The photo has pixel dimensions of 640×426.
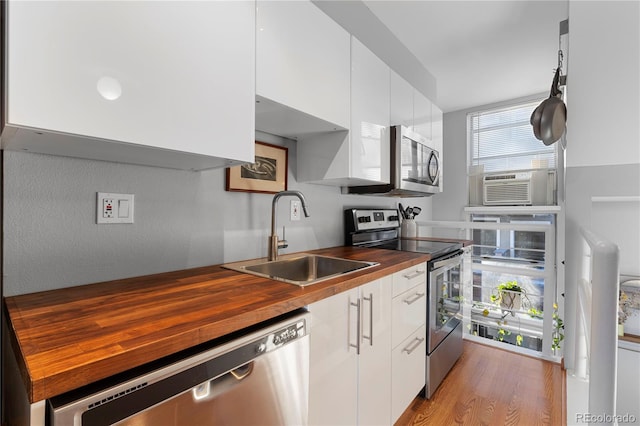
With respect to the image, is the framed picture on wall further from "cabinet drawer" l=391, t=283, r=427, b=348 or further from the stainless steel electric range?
"cabinet drawer" l=391, t=283, r=427, b=348

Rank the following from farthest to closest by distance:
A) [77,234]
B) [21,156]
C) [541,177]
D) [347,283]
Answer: [541,177] → [347,283] → [77,234] → [21,156]

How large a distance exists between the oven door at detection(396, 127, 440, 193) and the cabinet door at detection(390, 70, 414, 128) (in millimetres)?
115

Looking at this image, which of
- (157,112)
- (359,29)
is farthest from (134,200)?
(359,29)

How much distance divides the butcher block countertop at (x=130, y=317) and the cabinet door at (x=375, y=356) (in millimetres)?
153

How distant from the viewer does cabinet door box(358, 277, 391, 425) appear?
131cm

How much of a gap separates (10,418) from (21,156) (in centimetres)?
75

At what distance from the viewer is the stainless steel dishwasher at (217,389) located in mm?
567

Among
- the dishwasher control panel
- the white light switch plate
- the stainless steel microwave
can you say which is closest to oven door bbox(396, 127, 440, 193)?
the stainless steel microwave

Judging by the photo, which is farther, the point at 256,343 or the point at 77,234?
the point at 77,234

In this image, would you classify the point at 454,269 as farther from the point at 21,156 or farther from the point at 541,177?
the point at 21,156

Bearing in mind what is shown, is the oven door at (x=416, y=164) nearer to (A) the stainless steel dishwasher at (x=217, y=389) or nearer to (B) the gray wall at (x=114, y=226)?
(B) the gray wall at (x=114, y=226)

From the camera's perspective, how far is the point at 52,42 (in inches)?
28.4

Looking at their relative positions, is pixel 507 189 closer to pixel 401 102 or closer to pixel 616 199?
pixel 401 102

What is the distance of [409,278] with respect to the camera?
167cm
